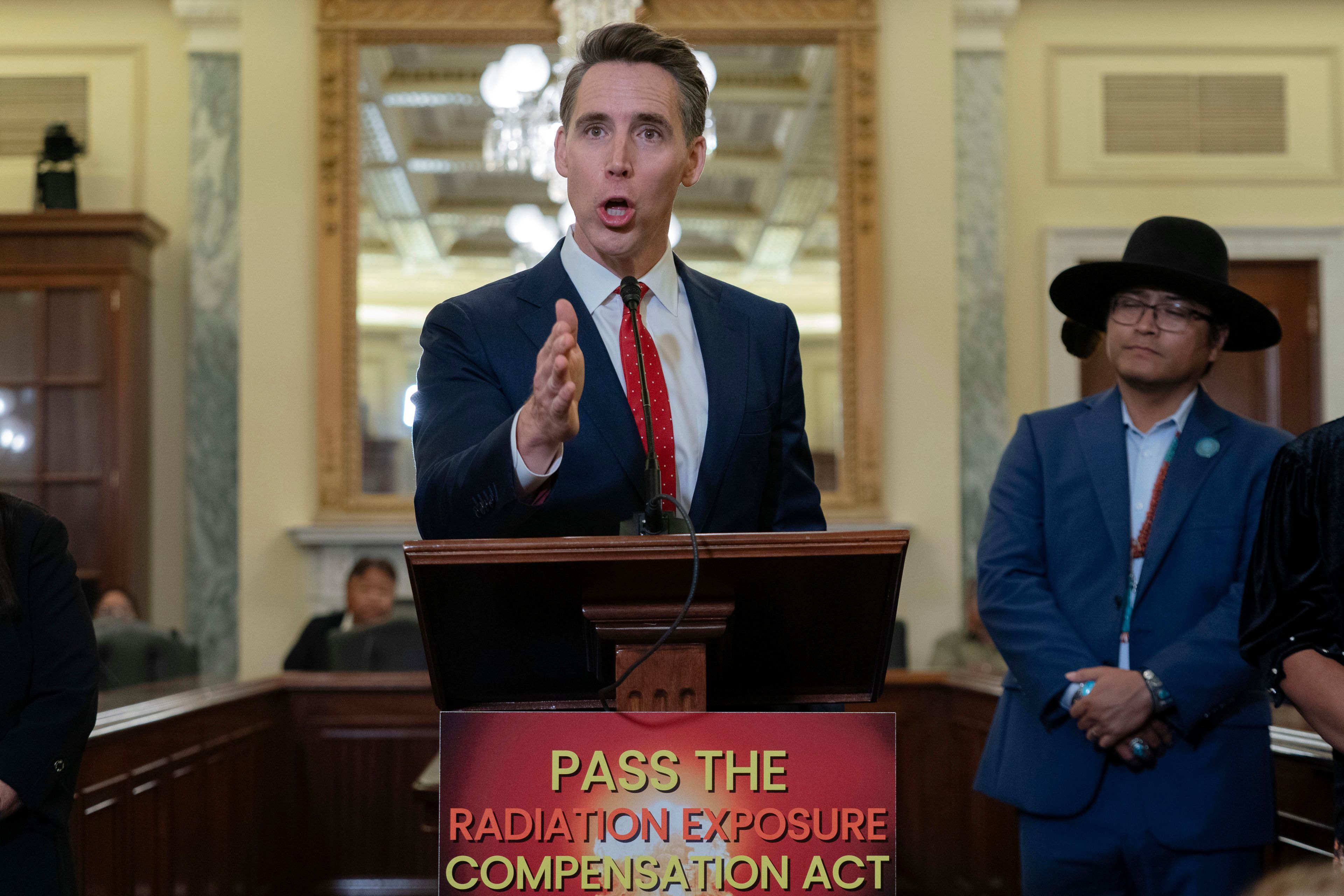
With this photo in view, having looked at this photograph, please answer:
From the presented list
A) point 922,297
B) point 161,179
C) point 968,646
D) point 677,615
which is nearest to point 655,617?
point 677,615

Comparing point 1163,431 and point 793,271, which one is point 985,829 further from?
point 793,271

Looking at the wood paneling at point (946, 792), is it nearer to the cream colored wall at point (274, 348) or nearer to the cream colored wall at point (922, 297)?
the cream colored wall at point (922, 297)

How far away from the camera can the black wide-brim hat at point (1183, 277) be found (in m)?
2.27

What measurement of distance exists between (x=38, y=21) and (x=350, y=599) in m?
3.57

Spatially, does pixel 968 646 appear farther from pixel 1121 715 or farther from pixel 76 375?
pixel 76 375

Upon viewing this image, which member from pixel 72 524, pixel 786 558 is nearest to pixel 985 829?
pixel 786 558

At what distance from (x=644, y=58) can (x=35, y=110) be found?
19.8 ft

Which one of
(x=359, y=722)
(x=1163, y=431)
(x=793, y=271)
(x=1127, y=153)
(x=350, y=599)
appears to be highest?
(x=1127, y=153)

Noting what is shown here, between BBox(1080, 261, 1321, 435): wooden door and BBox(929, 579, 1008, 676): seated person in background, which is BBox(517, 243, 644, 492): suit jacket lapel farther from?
BBox(1080, 261, 1321, 435): wooden door

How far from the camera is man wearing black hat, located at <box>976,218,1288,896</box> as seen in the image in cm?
208

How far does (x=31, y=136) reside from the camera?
21.0 feet

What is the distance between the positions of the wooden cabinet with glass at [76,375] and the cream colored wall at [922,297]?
354 cm

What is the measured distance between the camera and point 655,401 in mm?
1371

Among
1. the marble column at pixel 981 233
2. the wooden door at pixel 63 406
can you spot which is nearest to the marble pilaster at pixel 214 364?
the wooden door at pixel 63 406
